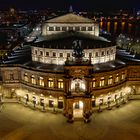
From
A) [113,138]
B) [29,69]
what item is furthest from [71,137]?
[29,69]

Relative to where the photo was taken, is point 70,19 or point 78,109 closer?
point 78,109

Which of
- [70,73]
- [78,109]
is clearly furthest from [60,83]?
[78,109]

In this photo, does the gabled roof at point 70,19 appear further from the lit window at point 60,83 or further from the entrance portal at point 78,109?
the entrance portal at point 78,109

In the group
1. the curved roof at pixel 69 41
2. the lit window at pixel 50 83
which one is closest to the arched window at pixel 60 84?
the lit window at pixel 50 83

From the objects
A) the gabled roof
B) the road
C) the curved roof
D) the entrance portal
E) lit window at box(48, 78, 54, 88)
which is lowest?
the road

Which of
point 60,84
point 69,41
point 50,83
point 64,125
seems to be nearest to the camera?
point 64,125

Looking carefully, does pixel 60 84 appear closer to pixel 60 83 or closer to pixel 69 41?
pixel 60 83

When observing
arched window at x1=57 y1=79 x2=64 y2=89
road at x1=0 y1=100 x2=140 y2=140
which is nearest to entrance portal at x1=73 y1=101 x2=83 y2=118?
road at x1=0 y1=100 x2=140 y2=140

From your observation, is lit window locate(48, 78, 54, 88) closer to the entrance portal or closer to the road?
the road

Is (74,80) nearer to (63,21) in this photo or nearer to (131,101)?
(131,101)
